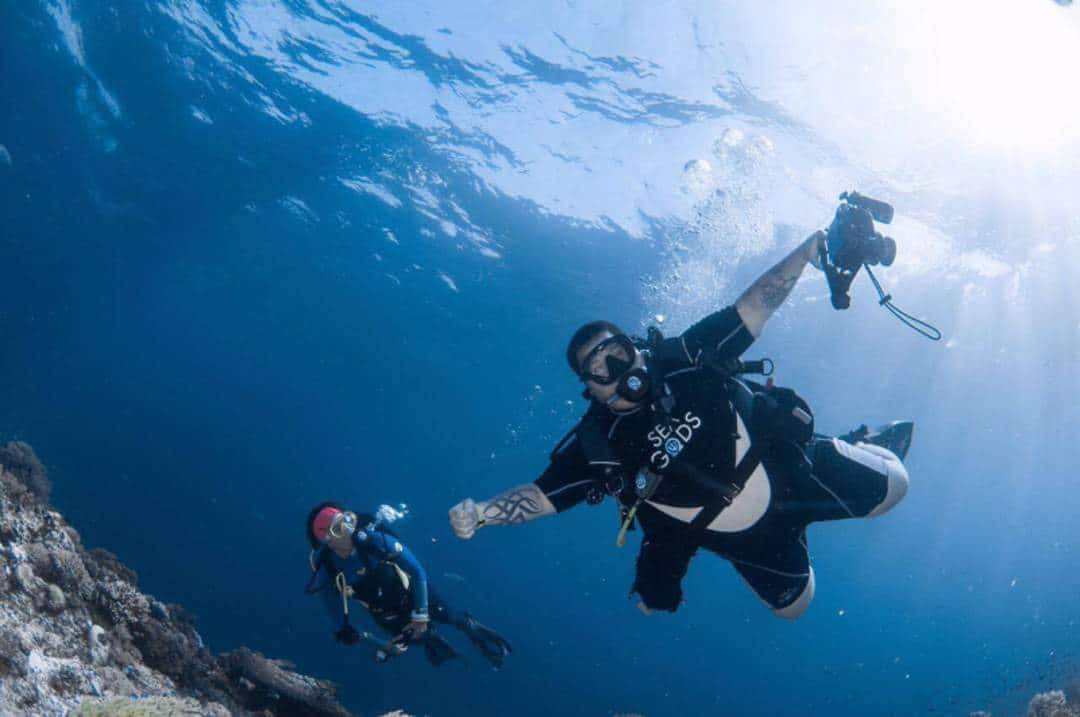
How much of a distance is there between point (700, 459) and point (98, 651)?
5594 mm

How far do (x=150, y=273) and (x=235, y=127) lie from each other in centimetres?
2032

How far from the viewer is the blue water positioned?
14289mm

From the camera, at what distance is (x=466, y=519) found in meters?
4.18

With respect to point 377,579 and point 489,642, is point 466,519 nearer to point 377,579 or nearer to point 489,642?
point 377,579

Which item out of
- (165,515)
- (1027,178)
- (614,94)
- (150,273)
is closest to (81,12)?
(614,94)

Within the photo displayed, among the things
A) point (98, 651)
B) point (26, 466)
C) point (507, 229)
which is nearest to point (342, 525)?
point (98, 651)

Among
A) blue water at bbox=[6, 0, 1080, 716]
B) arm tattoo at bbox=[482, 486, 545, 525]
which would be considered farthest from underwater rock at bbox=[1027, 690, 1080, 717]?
blue water at bbox=[6, 0, 1080, 716]

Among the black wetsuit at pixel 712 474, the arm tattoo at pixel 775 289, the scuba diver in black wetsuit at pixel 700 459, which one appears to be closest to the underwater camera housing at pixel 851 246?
the scuba diver in black wetsuit at pixel 700 459

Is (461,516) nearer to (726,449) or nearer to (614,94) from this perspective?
(726,449)

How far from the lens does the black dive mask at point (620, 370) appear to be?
3967 millimetres

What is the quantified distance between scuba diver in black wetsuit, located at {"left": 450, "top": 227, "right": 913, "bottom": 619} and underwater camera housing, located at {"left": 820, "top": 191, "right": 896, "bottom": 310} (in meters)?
0.15

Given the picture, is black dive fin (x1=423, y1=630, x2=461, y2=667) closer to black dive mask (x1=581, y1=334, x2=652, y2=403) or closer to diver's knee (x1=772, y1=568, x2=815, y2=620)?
diver's knee (x1=772, y1=568, x2=815, y2=620)

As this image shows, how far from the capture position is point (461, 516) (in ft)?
13.8

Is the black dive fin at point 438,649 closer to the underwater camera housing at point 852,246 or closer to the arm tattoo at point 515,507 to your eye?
the arm tattoo at point 515,507
